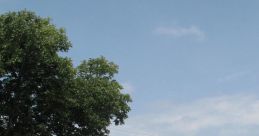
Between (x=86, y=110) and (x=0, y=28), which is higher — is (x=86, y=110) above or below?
below

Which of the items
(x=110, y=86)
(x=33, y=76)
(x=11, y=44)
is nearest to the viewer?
(x=11, y=44)

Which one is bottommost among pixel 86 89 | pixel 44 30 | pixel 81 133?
pixel 81 133

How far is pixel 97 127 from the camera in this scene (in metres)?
A: 37.7

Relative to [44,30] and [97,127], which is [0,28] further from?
[97,127]

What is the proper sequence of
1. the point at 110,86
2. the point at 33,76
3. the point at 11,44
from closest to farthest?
the point at 11,44, the point at 33,76, the point at 110,86

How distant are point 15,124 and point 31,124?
117cm

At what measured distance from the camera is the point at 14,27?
112ft

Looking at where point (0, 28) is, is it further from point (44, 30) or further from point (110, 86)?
point (110, 86)

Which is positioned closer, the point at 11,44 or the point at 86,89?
the point at 11,44

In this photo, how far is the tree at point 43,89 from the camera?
33.8 m

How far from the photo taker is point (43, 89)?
119 feet

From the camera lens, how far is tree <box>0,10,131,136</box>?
33.8m

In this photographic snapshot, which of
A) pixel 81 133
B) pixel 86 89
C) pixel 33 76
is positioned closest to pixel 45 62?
pixel 33 76

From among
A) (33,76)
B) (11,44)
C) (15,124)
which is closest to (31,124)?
(15,124)
